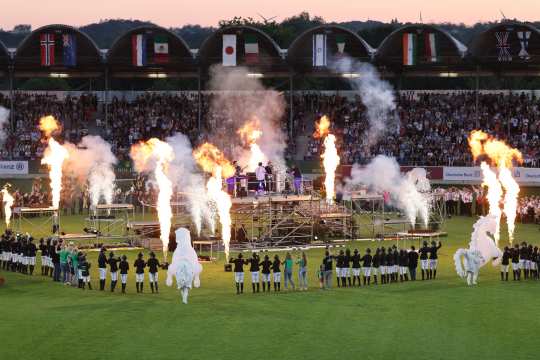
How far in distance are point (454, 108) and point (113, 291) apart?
37.7m

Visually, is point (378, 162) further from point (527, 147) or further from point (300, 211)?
point (300, 211)

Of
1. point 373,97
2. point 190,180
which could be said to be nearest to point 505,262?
point 190,180

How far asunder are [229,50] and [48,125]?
12.0 metres

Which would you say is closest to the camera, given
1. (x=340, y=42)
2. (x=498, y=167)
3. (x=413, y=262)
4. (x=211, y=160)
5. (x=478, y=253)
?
(x=478, y=253)

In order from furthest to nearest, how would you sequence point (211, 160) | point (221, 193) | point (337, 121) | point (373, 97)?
point (373, 97) < point (337, 121) < point (211, 160) < point (221, 193)

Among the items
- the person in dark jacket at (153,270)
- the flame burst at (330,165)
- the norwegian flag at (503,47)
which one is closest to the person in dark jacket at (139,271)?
the person in dark jacket at (153,270)

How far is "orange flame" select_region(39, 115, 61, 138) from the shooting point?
6550 centimetres

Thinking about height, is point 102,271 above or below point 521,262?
below

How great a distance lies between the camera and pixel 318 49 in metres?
62.2

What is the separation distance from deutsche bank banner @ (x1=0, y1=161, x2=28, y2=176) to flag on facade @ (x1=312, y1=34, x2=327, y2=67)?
55.9 feet

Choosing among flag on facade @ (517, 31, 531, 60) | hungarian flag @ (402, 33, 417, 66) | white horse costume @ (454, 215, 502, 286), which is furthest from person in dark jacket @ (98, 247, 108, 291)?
flag on facade @ (517, 31, 531, 60)

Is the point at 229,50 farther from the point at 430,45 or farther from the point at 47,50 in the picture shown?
the point at 430,45

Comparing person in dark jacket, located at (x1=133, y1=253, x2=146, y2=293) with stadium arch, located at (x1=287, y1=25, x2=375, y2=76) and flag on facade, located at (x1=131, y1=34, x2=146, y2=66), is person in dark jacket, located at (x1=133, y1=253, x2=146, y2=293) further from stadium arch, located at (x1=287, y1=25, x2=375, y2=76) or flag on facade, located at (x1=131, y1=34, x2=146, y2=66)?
flag on facade, located at (x1=131, y1=34, x2=146, y2=66)

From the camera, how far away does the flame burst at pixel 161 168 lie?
42.1m
